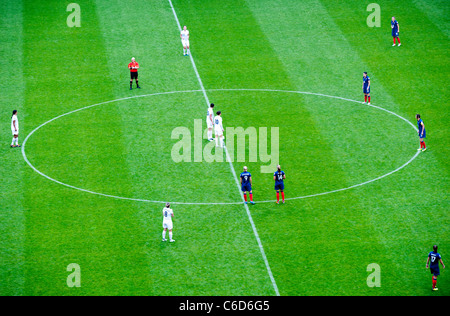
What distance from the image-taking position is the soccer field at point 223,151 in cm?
2328

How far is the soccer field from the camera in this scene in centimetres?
2328

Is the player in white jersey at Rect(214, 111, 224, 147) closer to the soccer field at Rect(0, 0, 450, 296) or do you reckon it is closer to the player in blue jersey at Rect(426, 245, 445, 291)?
the soccer field at Rect(0, 0, 450, 296)

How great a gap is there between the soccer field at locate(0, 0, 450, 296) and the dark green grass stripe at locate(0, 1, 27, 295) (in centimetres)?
9

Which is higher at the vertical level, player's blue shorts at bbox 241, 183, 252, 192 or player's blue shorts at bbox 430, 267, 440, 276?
player's blue shorts at bbox 241, 183, 252, 192

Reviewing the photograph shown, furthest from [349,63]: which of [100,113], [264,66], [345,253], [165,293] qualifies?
[165,293]

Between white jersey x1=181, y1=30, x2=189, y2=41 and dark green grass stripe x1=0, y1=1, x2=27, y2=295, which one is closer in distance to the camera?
dark green grass stripe x1=0, y1=1, x2=27, y2=295

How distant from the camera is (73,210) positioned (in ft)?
87.7

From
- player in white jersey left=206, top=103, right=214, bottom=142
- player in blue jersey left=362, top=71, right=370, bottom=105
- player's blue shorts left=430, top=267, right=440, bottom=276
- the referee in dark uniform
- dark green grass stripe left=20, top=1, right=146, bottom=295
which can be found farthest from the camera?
the referee in dark uniform

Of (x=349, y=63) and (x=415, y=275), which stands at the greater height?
(x=349, y=63)

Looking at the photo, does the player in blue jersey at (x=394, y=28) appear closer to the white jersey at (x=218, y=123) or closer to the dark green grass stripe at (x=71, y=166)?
the white jersey at (x=218, y=123)

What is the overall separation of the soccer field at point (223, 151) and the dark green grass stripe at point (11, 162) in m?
0.09

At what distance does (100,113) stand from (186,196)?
373 inches

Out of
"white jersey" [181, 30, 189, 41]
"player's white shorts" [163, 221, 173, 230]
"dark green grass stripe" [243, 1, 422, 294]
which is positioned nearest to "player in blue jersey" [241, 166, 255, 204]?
"dark green grass stripe" [243, 1, 422, 294]

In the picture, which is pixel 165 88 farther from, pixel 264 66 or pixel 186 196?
pixel 186 196
